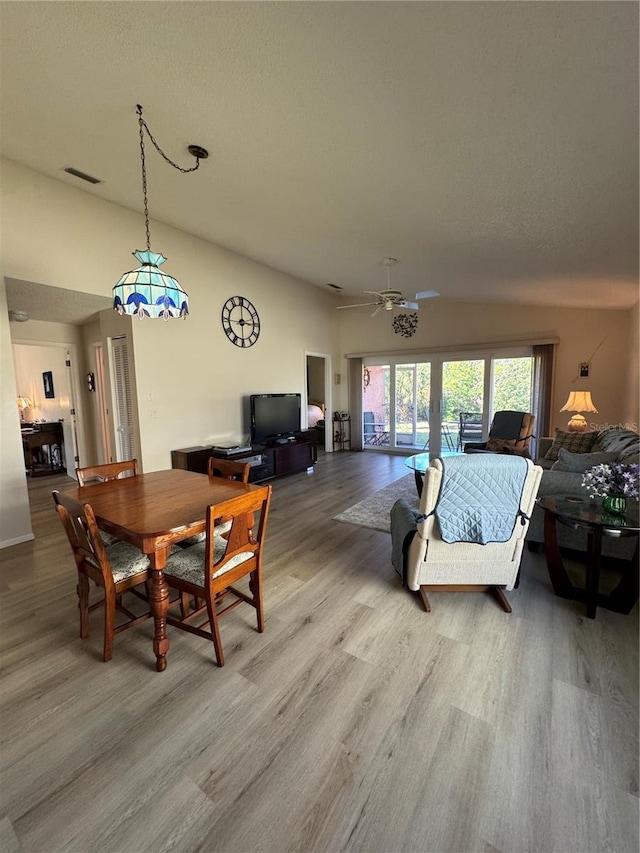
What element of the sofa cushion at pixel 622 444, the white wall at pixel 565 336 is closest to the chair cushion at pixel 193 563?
the sofa cushion at pixel 622 444

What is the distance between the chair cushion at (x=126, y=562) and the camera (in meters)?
1.95

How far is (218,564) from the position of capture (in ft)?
6.23

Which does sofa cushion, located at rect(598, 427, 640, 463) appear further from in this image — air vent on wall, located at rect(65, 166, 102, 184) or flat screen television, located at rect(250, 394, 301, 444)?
air vent on wall, located at rect(65, 166, 102, 184)

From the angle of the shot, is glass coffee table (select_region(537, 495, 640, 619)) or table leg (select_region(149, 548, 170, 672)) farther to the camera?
glass coffee table (select_region(537, 495, 640, 619))

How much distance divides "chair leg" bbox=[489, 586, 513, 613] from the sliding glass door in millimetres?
4113

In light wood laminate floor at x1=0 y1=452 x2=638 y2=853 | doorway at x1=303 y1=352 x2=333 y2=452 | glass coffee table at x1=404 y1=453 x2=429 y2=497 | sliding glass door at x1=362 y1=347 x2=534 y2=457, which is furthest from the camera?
doorway at x1=303 y1=352 x2=333 y2=452

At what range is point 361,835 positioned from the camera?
117 centimetres

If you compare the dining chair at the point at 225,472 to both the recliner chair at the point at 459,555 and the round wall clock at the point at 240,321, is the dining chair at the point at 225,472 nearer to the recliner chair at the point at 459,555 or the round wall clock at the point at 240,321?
the recliner chair at the point at 459,555

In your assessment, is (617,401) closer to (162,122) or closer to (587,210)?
(587,210)

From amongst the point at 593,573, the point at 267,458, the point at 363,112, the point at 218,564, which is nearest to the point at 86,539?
the point at 218,564

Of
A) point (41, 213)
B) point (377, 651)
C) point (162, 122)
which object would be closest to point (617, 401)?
point (377, 651)

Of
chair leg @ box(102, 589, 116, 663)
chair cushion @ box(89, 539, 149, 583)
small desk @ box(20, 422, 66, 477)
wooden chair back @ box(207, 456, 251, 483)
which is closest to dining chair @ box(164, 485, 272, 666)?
chair cushion @ box(89, 539, 149, 583)

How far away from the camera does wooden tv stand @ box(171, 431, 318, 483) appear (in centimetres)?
468

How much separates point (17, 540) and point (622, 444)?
5922 millimetres
